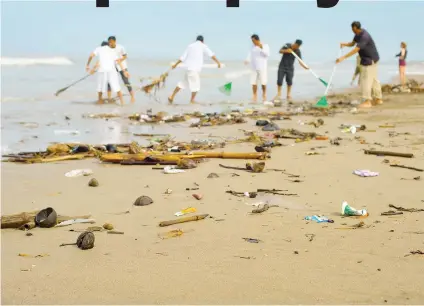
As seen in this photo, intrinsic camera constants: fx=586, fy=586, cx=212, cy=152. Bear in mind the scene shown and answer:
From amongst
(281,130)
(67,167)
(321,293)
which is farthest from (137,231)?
(281,130)

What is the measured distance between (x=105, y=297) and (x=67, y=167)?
354cm

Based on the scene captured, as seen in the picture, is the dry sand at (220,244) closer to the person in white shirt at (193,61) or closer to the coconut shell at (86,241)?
the coconut shell at (86,241)

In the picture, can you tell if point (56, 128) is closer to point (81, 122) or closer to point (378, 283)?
point (81, 122)

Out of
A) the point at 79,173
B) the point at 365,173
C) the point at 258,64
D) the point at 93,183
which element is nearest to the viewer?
the point at 93,183

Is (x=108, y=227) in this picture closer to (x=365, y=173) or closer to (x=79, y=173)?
(x=79, y=173)

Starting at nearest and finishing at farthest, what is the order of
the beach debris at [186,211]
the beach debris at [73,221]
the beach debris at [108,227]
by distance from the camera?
1. the beach debris at [108,227]
2. the beach debris at [73,221]
3. the beach debris at [186,211]

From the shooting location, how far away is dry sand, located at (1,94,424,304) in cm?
288

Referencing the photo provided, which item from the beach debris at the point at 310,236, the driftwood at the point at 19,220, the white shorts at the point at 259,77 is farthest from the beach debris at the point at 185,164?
the white shorts at the point at 259,77

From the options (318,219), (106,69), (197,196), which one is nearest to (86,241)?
(197,196)

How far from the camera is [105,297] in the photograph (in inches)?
112

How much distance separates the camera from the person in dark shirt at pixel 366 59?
11.6m

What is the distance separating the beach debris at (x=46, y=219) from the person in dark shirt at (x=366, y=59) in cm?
855

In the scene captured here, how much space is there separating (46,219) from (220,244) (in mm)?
1259

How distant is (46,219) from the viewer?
4008mm
